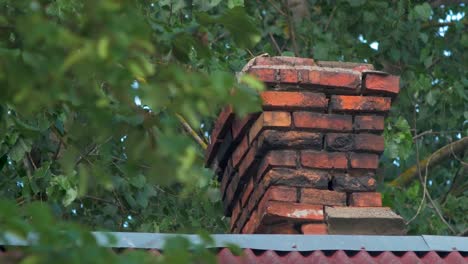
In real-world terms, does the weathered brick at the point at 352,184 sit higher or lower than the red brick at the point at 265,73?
lower

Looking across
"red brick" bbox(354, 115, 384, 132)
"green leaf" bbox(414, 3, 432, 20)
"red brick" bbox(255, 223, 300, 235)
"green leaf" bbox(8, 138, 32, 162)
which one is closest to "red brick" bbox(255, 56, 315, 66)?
"red brick" bbox(354, 115, 384, 132)

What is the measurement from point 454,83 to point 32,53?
8.74 meters

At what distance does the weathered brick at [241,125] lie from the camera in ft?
20.0

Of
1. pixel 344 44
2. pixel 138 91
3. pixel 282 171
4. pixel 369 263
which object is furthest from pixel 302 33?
pixel 138 91

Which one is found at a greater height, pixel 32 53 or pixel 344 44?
pixel 32 53

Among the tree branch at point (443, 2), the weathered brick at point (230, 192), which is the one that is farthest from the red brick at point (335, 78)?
the tree branch at point (443, 2)

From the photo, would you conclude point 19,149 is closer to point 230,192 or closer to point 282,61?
point 230,192

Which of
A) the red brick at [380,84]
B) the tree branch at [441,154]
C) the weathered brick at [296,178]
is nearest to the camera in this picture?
the weathered brick at [296,178]

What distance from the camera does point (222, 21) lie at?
4.32 meters

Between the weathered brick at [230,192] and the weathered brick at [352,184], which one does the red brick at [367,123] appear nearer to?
the weathered brick at [352,184]

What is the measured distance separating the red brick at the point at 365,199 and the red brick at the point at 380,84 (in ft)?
1.63

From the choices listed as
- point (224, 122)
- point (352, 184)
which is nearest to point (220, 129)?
point (224, 122)

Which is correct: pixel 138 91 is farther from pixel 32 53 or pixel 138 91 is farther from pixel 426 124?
pixel 426 124

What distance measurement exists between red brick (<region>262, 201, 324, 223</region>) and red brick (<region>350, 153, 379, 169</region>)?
0.34 m
